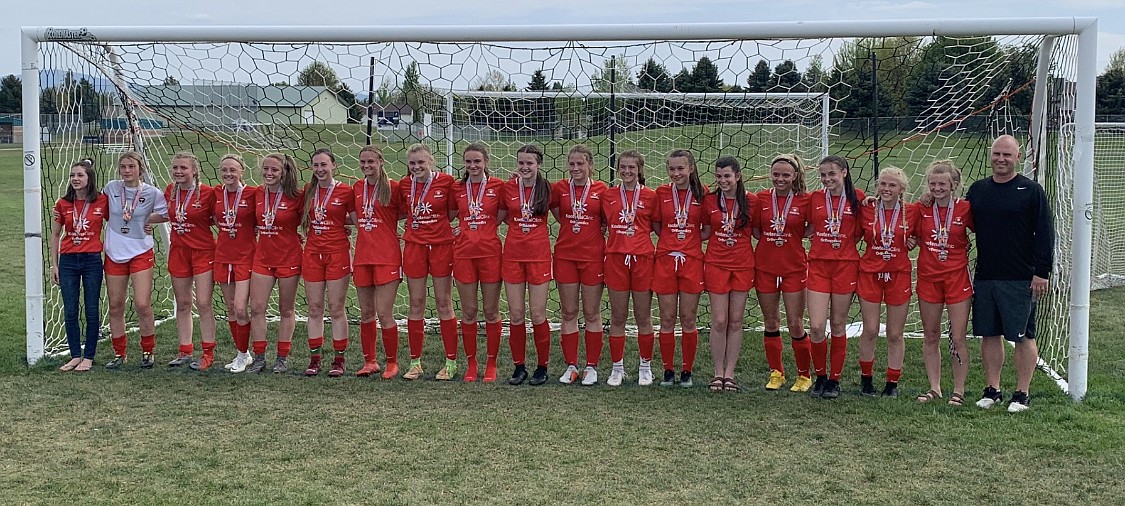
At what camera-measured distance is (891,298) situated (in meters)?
5.44

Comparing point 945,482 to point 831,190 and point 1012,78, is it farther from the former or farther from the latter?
point 1012,78

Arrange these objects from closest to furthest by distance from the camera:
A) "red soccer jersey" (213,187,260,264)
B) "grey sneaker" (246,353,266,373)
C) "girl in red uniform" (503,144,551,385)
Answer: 1. "girl in red uniform" (503,144,551,385)
2. "red soccer jersey" (213,187,260,264)
3. "grey sneaker" (246,353,266,373)

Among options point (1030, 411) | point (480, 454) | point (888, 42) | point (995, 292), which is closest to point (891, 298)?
point (995, 292)

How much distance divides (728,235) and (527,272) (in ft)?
4.11

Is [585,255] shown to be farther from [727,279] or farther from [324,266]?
[324,266]

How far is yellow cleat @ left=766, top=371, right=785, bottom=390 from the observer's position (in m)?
5.85

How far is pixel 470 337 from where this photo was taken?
6.06m

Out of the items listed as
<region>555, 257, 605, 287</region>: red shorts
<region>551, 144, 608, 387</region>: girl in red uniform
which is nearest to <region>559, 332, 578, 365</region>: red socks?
<region>551, 144, 608, 387</region>: girl in red uniform

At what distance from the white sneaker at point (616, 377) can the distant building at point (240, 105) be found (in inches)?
118

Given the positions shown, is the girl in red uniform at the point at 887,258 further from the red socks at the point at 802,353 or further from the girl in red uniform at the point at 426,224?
the girl in red uniform at the point at 426,224

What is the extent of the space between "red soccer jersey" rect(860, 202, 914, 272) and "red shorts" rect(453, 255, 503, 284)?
2208mm

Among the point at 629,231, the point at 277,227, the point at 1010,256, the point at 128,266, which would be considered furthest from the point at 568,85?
the point at 128,266

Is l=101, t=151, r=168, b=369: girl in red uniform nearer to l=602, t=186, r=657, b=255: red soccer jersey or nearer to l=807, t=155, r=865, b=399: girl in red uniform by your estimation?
l=602, t=186, r=657, b=255: red soccer jersey

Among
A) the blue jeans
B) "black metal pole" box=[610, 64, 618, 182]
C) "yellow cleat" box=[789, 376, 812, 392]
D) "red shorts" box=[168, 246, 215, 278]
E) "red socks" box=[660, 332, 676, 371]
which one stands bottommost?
"yellow cleat" box=[789, 376, 812, 392]
